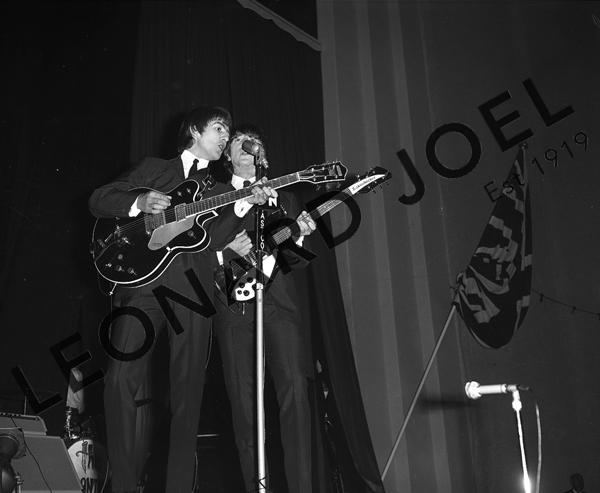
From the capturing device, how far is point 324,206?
10.7 ft

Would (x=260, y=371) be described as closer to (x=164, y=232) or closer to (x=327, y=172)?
(x=164, y=232)

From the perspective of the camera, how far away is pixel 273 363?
2.99 m

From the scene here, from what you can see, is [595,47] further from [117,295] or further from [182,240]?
[117,295]

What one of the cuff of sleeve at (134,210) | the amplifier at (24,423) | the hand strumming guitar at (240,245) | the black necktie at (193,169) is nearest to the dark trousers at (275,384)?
the hand strumming guitar at (240,245)

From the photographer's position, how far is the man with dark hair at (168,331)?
2.70m

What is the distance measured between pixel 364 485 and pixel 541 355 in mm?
1634

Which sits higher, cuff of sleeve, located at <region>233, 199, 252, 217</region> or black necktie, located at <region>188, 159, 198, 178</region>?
black necktie, located at <region>188, 159, 198, 178</region>

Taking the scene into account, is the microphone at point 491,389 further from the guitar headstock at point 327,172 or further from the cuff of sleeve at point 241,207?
the cuff of sleeve at point 241,207

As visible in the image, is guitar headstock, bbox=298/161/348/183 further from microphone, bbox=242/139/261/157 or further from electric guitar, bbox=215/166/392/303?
microphone, bbox=242/139/261/157

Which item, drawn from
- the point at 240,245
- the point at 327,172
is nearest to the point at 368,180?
the point at 327,172

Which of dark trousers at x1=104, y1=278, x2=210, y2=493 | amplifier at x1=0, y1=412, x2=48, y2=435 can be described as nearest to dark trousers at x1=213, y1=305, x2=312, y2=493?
dark trousers at x1=104, y1=278, x2=210, y2=493

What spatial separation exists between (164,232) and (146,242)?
0.10 meters

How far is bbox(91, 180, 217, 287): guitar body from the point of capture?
2986 millimetres

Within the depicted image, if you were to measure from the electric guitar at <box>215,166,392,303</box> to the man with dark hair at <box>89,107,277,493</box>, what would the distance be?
0.10 metres
